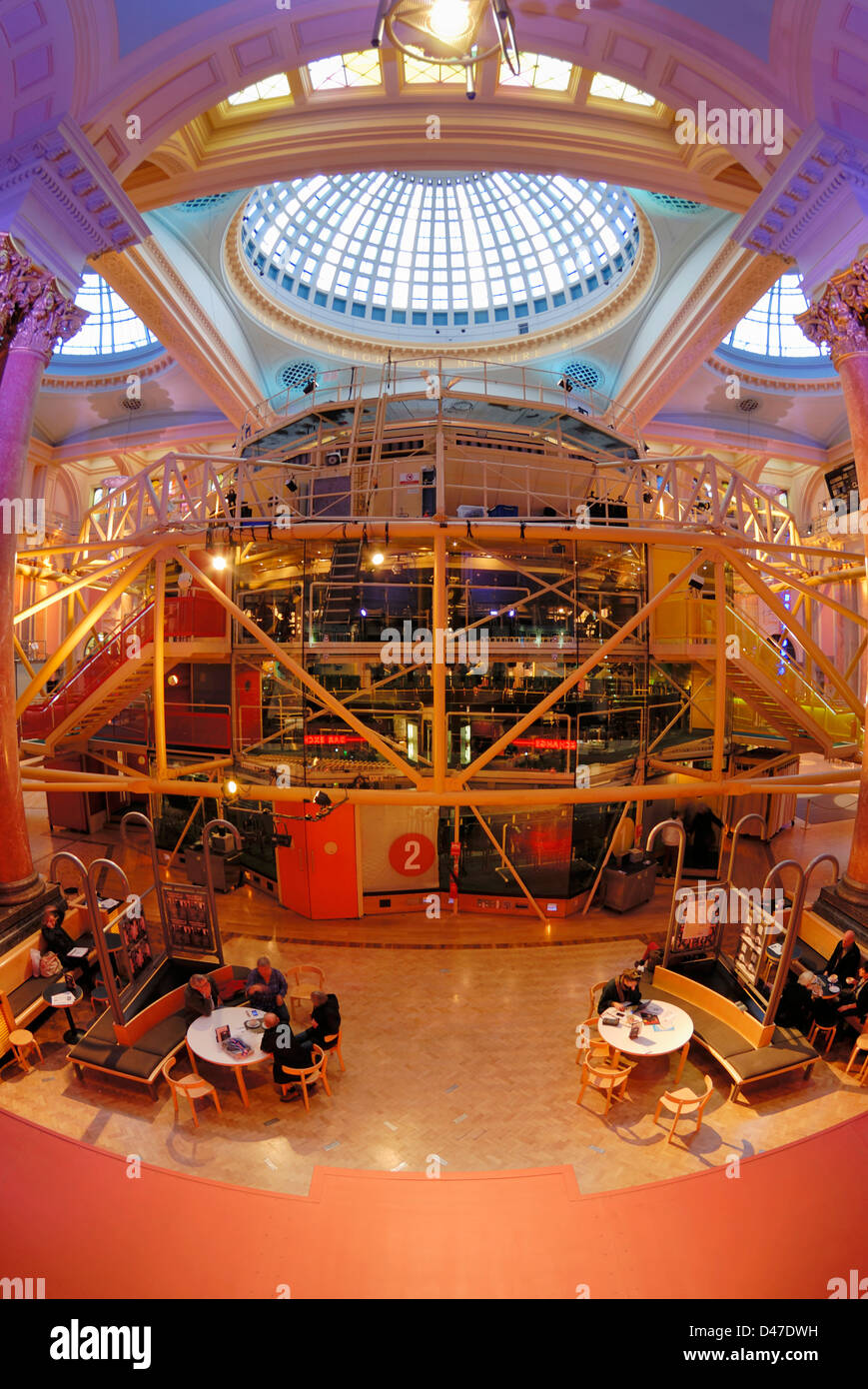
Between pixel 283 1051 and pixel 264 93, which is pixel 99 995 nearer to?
pixel 283 1051

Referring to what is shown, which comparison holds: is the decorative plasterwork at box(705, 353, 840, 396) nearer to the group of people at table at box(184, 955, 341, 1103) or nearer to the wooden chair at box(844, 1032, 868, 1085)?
the wooden chair at box(844, 1032, 868, 1085)

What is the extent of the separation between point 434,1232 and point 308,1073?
2393 mm

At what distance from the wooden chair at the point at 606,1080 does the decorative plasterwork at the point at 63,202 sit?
1300cm

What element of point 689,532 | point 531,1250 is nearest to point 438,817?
point 689,532

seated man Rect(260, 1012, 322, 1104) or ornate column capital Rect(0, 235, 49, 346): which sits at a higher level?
ornate column capital Rect(0, 235, 49, 346)

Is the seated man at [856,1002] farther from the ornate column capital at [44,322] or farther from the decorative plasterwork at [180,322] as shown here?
the decorative plasterwork at [180,322]

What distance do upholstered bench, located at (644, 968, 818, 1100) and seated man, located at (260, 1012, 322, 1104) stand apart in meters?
4.53

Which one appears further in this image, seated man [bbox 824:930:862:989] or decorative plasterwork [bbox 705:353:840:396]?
decorative plasterwork [bbox 705:353:840:396]

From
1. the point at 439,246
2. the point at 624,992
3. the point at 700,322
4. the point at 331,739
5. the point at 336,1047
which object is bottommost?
the point at 336,1047

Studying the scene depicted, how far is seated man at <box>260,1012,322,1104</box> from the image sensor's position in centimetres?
686

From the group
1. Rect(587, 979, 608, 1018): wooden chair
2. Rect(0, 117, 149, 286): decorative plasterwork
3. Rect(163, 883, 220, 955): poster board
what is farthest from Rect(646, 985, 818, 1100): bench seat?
Rect(0, 117, 149, 286): decorative plasterwork

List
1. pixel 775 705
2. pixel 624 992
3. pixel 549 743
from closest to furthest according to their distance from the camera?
pixel 624 992, pixel 549 743, pixel 775 705

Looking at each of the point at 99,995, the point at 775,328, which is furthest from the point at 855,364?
the point at 775,328

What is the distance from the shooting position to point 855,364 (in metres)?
9.43
